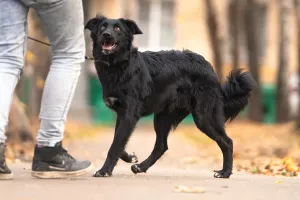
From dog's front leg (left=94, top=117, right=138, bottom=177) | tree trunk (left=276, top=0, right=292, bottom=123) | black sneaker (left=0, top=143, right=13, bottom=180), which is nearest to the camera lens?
black sneaker (left=0, top=143, right=13, bottom=180)

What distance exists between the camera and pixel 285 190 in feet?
19.0

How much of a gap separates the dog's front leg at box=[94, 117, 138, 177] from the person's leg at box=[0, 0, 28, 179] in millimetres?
905

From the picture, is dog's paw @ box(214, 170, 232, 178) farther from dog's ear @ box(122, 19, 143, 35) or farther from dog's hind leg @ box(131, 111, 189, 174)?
dog's ear @ box(122, 19, 143, 35)

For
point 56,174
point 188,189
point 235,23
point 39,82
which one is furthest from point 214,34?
point 188,189

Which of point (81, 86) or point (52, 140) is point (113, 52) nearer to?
point (52, 140)

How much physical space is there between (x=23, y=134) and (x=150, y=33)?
73.4 feet

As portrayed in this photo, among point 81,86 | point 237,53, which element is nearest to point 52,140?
point 237,53

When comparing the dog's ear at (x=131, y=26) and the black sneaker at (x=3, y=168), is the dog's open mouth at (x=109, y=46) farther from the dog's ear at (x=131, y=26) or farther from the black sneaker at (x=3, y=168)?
the black sneaker at (x=3, y=168)

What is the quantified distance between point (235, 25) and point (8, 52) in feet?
76.7

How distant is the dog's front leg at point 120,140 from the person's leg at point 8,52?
2.97 feet

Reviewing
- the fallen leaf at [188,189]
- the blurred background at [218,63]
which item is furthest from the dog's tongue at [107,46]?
the blurred background at [218,63]

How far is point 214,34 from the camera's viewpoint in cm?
2777

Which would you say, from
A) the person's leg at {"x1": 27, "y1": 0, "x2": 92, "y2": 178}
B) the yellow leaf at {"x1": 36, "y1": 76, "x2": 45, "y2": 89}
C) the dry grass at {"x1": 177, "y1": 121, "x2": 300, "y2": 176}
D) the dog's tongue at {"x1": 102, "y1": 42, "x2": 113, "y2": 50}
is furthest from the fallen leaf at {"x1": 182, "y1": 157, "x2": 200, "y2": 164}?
the yellow leaf at {"x1": 36, "y1": 76, "x2": 45, "y2": 89}

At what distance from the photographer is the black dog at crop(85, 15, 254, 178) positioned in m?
6.43
